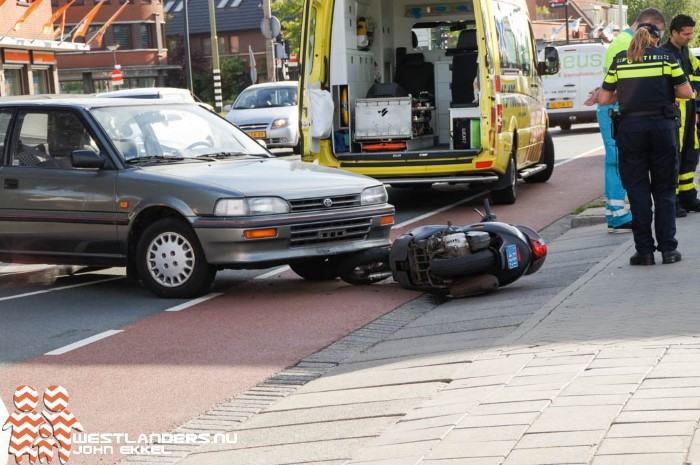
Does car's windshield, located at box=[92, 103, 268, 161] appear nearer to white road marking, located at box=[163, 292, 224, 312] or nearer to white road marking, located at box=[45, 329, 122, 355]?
white road marking, located at box=[163, 292, 224, 312]

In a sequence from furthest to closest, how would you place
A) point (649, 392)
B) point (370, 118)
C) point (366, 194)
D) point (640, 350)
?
point (370, 118)
point (366, 194)
point (640, 350)
point (649, 392)

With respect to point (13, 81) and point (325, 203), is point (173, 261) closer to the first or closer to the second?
point (325, 203)

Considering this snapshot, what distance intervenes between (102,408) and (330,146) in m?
9.45

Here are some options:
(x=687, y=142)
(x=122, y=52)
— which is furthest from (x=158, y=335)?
(x=122, y=52)

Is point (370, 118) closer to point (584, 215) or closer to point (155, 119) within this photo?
point (584, 215)

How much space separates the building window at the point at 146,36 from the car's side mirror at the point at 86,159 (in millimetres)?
76321

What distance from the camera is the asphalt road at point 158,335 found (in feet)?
22.2

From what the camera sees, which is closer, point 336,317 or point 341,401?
point 341,401

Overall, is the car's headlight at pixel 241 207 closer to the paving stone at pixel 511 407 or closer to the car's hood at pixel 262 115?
the paving stone at pixel 511 407

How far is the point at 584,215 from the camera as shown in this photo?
43.9ft

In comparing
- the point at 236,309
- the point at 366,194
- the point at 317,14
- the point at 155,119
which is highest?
the point at 317,14

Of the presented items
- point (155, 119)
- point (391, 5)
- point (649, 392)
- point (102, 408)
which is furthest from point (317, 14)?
point (649, 392)

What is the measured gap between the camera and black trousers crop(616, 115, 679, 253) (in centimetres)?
948

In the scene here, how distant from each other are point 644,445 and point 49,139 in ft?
24.1
